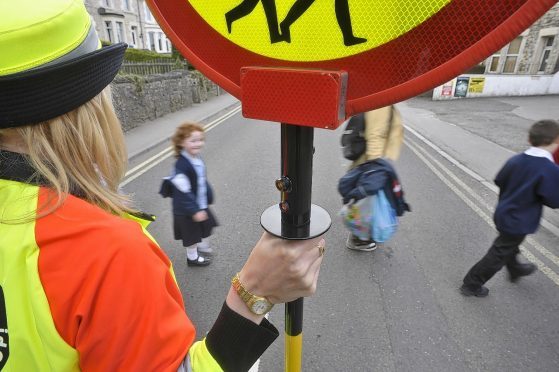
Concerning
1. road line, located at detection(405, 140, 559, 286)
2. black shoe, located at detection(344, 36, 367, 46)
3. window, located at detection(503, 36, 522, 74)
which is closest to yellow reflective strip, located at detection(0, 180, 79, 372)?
black shoe, located at detection(344, 36, 367, 46)

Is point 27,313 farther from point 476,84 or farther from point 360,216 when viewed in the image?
point 476,84

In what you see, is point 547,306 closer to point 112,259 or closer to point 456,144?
point 112,259

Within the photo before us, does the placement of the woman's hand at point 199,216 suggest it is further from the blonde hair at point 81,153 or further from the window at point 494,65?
the window at point 494,65

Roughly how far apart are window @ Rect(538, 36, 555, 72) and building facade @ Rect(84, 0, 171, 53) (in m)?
27.3

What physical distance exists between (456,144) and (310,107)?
10.2 metres

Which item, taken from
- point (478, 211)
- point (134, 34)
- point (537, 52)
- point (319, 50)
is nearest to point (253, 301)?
point (319, 50)

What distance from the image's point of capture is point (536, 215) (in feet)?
9.86

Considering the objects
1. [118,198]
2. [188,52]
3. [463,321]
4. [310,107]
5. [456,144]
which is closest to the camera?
[310,107]

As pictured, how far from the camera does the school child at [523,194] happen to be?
2881 millimetres

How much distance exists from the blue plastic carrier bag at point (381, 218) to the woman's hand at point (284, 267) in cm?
292

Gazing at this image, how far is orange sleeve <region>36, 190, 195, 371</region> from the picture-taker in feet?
2.25

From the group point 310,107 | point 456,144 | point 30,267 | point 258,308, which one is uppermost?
point 310,107

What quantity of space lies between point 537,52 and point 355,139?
2284 centimetres

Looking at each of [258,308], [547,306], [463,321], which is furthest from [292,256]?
[547,306]
